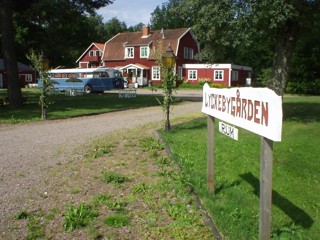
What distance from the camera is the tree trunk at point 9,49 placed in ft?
63.4

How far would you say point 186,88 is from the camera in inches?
1757

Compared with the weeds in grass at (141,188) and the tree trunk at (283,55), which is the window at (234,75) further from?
the weeds in grass at (141,188)

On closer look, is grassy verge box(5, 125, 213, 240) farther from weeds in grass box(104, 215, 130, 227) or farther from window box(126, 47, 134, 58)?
window box(126, 47, 134, 58)

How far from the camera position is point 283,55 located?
13984mm

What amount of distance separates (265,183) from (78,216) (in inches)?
96.0

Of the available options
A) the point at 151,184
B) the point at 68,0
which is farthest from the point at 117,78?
the point at 151,184

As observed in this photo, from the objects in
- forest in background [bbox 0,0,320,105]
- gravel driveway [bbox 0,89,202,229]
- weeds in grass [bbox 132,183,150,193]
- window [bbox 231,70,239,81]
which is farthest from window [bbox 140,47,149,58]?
weeds in grass [bbox 132,183,150,193]

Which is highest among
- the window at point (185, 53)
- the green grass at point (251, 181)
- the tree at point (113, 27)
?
the tree at point (113, 27)

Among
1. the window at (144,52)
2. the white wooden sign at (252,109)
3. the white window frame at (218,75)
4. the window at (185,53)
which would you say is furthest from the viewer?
the window at (144,52)

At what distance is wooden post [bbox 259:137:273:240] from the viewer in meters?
3.40

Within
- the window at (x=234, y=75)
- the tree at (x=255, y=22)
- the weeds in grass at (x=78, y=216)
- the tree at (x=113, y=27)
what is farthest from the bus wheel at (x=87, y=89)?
the tree at (x=113, y=27)

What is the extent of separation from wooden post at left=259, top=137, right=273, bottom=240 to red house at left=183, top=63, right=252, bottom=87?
4345 centimetres

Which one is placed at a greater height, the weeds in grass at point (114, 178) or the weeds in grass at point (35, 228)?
the weeds in grass at point (114, 178)

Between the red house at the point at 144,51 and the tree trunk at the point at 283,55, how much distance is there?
1409 inches
